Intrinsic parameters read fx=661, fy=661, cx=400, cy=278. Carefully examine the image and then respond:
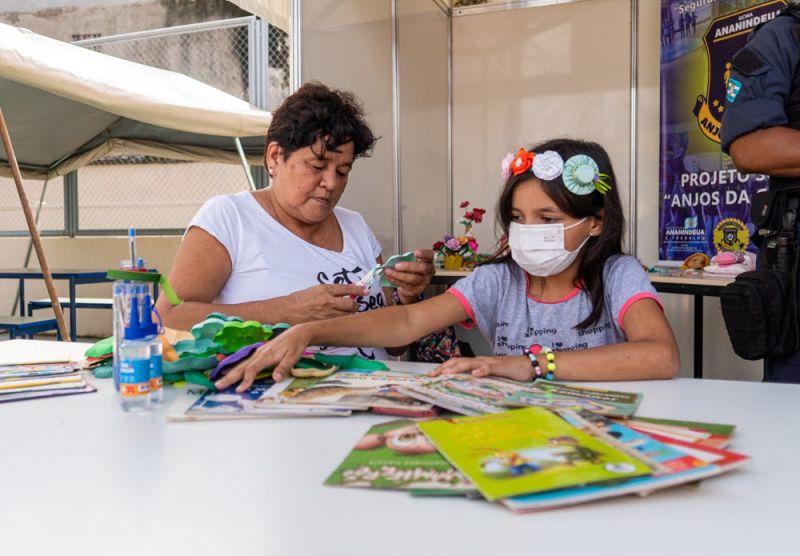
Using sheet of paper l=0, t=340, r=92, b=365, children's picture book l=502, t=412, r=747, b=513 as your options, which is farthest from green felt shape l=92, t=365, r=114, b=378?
children's picture book l=502, t=412, r=747, b=513

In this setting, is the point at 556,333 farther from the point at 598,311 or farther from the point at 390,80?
the point at 390,80

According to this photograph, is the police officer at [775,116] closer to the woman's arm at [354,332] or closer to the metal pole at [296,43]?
the woman's arm at [354,332]

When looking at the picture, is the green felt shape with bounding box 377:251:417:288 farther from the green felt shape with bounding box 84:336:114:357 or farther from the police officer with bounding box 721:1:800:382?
the police officer with bounding box 721:1:800:382

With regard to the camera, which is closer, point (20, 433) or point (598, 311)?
point (20, 433)

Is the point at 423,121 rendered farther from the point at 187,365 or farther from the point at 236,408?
the point at 236,408

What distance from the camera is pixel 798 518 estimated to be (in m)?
0.62

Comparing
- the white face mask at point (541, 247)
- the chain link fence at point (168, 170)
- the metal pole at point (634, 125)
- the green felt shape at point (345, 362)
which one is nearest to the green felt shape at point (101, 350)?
the green felt shape at point (345, 362)

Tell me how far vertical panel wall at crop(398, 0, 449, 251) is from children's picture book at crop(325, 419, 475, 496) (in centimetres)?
336

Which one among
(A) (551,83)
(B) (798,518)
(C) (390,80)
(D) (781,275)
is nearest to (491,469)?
(B) (798,518)

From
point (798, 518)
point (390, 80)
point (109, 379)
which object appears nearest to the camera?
point (798, 518)

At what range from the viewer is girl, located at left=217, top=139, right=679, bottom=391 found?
150 cm

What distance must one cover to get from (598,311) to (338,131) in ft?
2.83

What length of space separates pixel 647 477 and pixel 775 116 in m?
1.39

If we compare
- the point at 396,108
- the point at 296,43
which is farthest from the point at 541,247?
the point at 396,108
